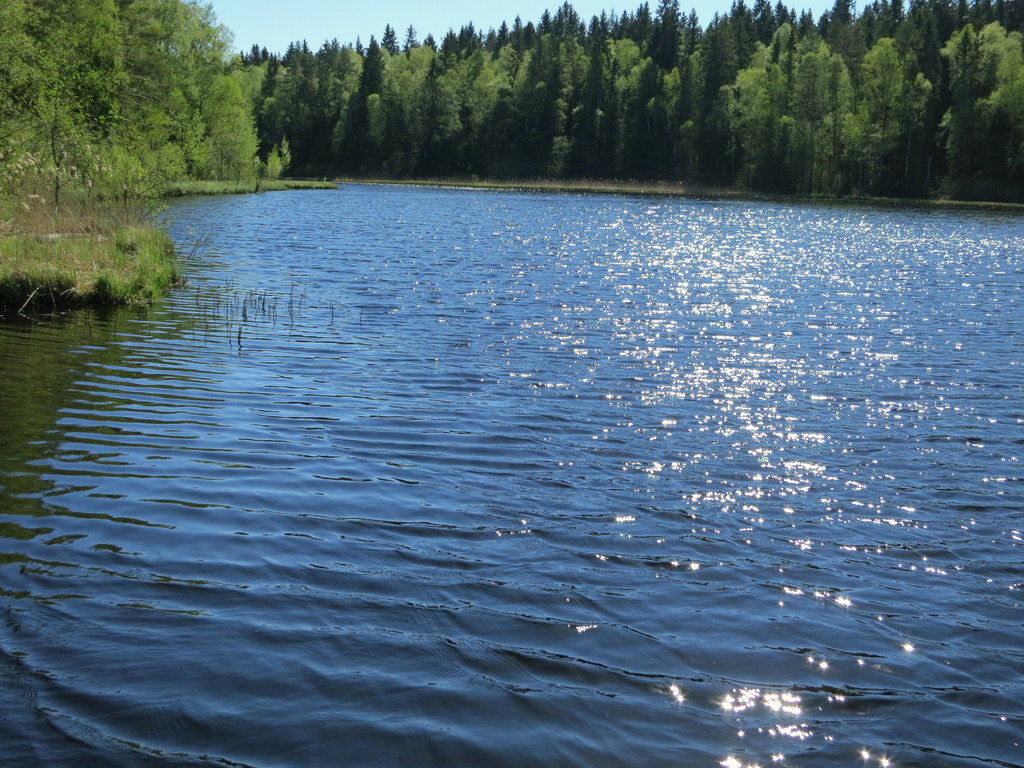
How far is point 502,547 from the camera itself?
24.5 ft

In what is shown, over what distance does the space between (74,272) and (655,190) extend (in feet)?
310

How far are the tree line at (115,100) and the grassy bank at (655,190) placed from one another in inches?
1510

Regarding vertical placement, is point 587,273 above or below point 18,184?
below

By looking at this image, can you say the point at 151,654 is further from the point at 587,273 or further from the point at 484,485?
the point at 587,273

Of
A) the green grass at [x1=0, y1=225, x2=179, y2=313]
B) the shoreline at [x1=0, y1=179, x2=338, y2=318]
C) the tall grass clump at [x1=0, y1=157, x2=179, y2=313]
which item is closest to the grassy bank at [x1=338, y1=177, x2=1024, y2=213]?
the tall grass clump at [x1=0, y1=157, x2=179, y2=313]

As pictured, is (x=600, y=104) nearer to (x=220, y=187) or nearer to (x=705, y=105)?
(x=705, y=105)

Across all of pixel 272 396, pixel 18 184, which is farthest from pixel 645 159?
pixel 272 396

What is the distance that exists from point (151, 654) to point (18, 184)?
804 inches

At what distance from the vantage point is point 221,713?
4957 mm

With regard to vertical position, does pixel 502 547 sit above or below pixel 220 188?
below

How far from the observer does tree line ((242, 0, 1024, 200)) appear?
96500 millimetres

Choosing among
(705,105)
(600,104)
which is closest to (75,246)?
(705,105)

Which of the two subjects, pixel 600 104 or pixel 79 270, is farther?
pixel 600 104

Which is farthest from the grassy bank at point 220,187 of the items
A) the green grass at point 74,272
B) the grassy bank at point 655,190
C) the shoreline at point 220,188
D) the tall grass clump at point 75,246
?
the grassy bank at point 655,190
